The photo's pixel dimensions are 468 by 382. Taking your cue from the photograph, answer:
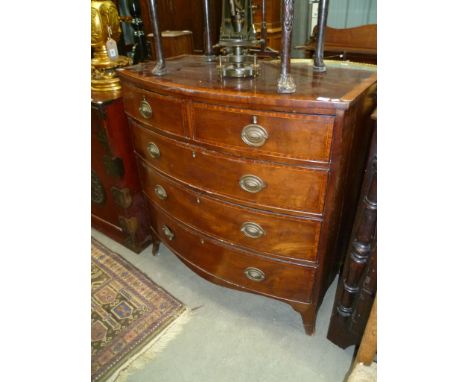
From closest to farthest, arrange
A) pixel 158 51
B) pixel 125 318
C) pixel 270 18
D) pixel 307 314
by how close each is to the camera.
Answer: pixel 158 51 → pixel 307 314 → pixel 125 318 → pixel 270 18

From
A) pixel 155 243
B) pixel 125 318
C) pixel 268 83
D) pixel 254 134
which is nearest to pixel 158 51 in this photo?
pixel 268 83

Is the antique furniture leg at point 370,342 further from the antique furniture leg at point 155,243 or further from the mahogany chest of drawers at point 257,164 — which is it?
the antique furniture leg at point 155,243

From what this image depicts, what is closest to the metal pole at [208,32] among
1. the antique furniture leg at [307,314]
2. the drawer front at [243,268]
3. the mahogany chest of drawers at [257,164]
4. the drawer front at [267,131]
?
the mahogany chest of drawers at [257,164]

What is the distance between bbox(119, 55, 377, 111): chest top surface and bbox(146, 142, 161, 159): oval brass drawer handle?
264mm

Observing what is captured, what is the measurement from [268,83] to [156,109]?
47cm

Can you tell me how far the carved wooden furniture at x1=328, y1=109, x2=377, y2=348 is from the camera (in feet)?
3.42

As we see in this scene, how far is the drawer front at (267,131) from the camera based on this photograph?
95 cm

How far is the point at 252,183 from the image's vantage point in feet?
3.70

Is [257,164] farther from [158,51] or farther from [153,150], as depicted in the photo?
[158,51]
